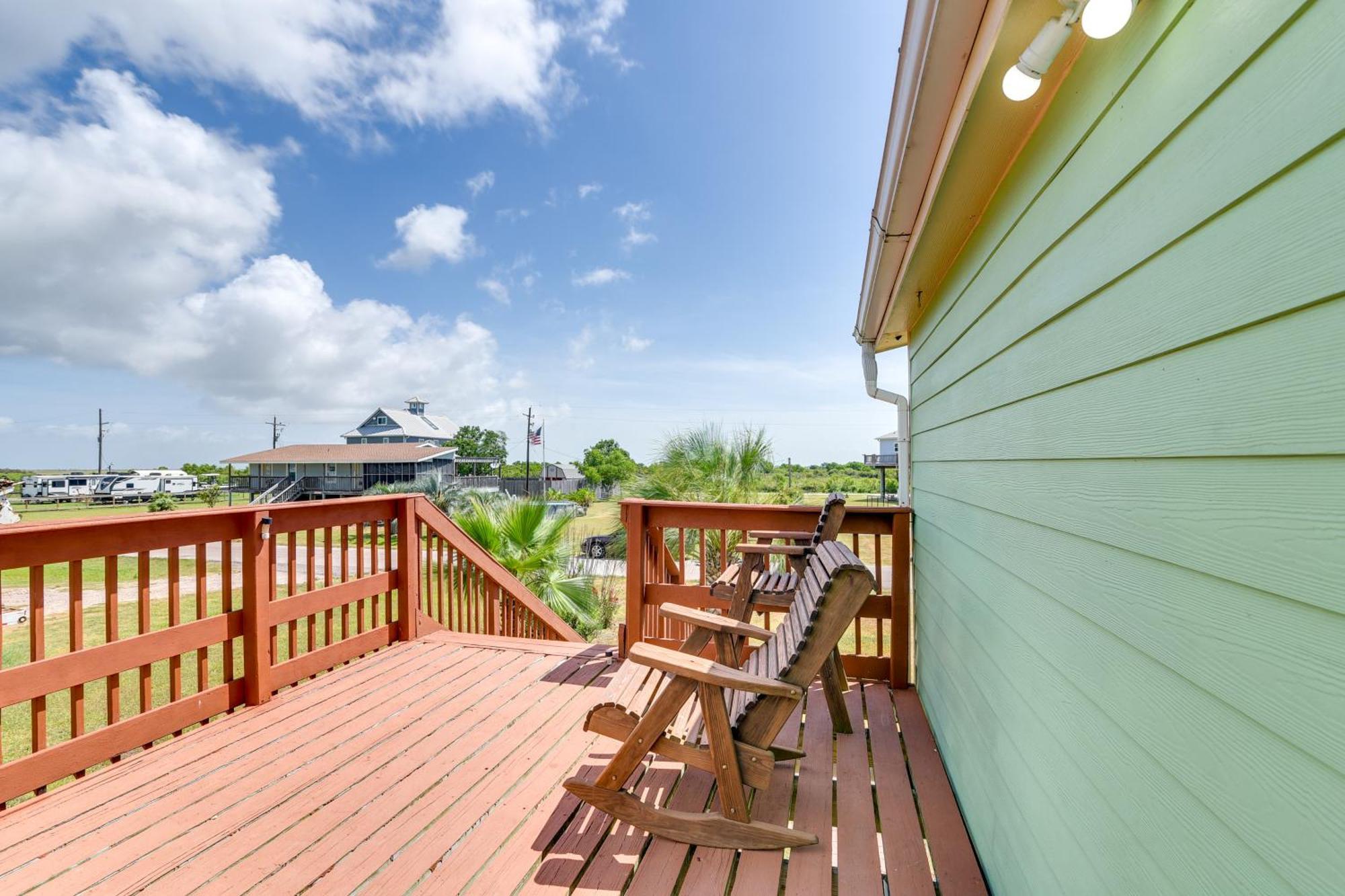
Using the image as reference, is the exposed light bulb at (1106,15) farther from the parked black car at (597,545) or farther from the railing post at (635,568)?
the parked black car at (597,545)

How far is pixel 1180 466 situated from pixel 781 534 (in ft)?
8.13

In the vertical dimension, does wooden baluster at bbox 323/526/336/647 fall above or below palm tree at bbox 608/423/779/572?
below

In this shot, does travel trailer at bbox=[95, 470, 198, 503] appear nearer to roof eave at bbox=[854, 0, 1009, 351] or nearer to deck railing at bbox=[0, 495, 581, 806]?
deck railing at bbox=[0, 495, 581, 806]

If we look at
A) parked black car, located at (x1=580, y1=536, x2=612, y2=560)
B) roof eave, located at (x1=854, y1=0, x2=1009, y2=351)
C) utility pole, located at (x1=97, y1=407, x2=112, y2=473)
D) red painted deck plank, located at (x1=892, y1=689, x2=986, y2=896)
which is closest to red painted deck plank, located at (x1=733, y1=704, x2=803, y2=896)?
red painted deck plank, located at (x1=892, y1=689, x2=986, y2=896)

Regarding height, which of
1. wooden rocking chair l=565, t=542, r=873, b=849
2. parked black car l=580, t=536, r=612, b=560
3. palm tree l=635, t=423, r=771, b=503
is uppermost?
palm tree l=635, t=423, r=771, b=503

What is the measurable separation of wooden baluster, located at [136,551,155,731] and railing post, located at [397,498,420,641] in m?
1.40

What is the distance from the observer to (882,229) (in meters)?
2.22

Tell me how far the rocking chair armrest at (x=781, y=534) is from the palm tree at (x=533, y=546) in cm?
362

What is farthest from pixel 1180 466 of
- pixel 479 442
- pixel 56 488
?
pixel 479 442

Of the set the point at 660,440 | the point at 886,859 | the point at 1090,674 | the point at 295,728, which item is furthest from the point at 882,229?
the point at 660,440

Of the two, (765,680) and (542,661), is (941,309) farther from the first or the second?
(542,661)

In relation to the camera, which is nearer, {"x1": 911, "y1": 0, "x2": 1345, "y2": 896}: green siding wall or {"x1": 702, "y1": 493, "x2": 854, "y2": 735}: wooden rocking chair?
{"x1": 911, "y1": 0, "x2": 1345, "y2": 896}: green siding wall

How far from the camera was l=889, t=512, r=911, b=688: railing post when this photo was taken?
10.7 ft

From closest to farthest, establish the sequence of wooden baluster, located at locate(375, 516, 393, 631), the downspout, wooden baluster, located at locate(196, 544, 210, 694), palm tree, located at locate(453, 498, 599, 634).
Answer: wooden baluster, located at locate(196, 544, 210, 694) < wooden baluster, located at locate(375, 516, 393, 631) < the downspout < palm tree, located at locate(453, 498, 599, 634)
